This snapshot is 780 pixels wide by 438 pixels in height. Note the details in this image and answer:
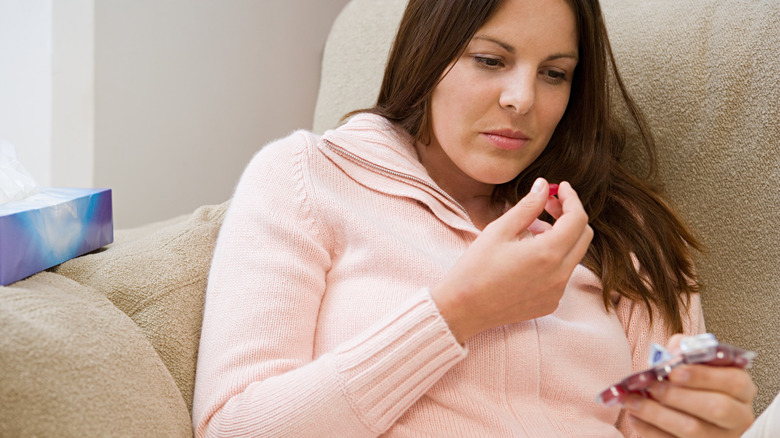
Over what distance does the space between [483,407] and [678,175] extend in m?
0.59

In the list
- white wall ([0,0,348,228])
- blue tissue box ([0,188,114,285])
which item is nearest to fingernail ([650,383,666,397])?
blue tissue box ([0,188,114,285])

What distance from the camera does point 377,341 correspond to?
82cm

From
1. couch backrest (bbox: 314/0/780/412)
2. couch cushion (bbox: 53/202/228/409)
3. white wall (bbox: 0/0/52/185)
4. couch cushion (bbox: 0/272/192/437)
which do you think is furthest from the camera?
white wall (bbox: 0/0/52/185)

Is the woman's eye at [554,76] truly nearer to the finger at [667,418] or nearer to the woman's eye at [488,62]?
the woman's eye at [488,62]

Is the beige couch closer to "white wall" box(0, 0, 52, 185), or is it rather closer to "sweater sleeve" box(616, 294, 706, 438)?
"sweater sleeve" box(616, 294, 706, 438)

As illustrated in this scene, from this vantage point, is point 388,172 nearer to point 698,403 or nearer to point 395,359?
point 395,359

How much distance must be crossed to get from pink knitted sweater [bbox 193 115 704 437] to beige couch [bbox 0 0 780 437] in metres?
0.07

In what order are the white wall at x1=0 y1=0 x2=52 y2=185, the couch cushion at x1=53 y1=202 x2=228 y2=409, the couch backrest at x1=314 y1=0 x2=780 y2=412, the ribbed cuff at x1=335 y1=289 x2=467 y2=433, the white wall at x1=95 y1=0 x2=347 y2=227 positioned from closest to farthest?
Answer: 1. the ribbed cuff at x1=335 y1=289 x2=467 y2=433
2. the couch cushion at x1=53 y1=202 x2=228 y2=409
3. the couch backrest at x1=314 y1=0 x2=780 y2=412
4. the white wall at x1=0 y1=0 x2=52 y2=185
5. the white wall at x1=95 y1=0 x2=347 y2=227

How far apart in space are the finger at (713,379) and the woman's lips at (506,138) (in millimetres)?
481

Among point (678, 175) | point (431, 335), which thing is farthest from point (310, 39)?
point (431, 335)

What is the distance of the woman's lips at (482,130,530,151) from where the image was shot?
3.56ft

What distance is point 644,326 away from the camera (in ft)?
3.63

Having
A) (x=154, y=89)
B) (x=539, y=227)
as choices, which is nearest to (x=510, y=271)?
(x=539, y=227)

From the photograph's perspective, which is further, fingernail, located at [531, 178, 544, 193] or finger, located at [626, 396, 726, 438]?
fingernail, located at [531, 178, 544, 193]
